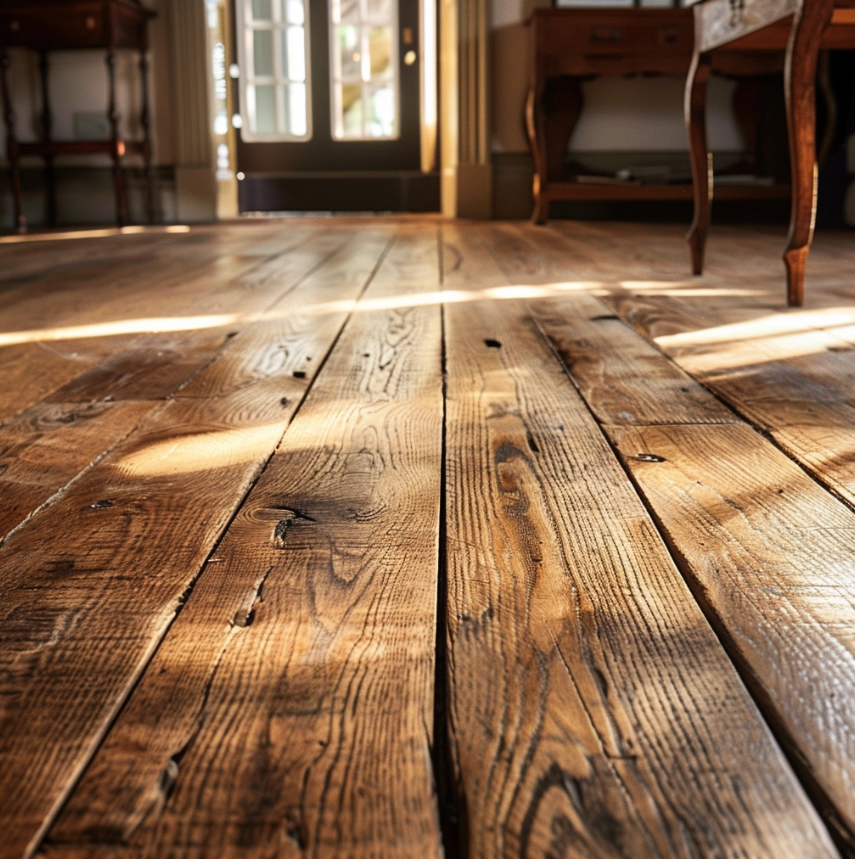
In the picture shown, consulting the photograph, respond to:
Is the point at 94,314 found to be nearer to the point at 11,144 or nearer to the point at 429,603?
the point at 429,603

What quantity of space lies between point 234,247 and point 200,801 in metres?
3.27

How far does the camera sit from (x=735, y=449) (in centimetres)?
95

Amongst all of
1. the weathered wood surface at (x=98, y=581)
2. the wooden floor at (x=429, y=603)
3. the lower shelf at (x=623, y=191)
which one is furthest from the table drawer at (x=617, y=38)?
the weathered wood surface at (x=98, y=581)

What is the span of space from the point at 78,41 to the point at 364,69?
6.01ft

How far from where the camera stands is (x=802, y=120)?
1815mm

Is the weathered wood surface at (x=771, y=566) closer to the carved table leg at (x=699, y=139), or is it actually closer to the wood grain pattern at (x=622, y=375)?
the wood grain pattern at (x=622, y=375)

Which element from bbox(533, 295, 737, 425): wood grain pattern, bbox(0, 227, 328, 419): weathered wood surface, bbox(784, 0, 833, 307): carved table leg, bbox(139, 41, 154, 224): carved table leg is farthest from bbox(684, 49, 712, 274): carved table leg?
bbox(139, 41, 154, 224): carved table leg

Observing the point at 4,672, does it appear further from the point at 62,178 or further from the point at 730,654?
the point at 62,178

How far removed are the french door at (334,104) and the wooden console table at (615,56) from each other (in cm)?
175

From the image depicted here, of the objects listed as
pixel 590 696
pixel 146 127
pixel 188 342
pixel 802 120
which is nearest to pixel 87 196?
pixel 146 127

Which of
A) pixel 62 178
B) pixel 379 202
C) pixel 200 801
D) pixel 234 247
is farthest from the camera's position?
pixel 379 202

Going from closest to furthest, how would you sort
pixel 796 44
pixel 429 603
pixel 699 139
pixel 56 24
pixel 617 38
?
pixel 429 603, pixel 796 44, pixel 699 139, pixel 617 38, pixel 56 24

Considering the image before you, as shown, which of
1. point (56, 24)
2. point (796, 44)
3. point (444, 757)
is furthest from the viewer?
point (56, 24)

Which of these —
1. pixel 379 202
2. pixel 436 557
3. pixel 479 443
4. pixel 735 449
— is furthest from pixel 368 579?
pixel 379 202
